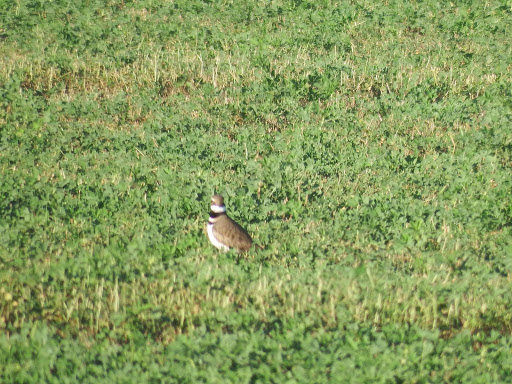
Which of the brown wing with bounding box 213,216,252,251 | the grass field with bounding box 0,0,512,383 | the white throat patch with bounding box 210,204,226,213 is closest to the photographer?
the grass field with bounding box 0,0,512,383

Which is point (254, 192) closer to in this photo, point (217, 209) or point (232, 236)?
point (217, 209)

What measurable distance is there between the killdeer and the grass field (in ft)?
0.41

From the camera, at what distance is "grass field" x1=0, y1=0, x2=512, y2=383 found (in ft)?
18.2

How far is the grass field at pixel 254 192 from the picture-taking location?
554 centimetres

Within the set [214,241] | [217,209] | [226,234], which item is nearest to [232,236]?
[226,234]

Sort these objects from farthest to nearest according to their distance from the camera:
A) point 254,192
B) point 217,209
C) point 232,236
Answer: point 254,192
point 217,209
point 232,236

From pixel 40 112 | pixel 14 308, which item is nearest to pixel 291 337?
pixel 14 308

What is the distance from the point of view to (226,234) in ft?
23.1

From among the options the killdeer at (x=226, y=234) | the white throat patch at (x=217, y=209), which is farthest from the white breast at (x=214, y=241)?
the white throat patch at (x=217, y=209)

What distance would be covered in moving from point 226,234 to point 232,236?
0.07 metres

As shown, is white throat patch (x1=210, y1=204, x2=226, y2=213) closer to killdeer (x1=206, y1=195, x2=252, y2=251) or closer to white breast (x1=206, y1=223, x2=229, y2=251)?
killdeer (x1=206, y1=195, x2=252, y2=251)

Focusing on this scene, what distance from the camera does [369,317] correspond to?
617 centimetres

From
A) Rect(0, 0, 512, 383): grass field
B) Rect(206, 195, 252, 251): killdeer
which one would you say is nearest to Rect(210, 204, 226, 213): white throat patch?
Rect(206, 195, 252, 251): killdeer

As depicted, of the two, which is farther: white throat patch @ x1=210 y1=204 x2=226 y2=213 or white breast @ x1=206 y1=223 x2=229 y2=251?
white throat patch @ x1=210 y1=204 x2=226 y2=213
